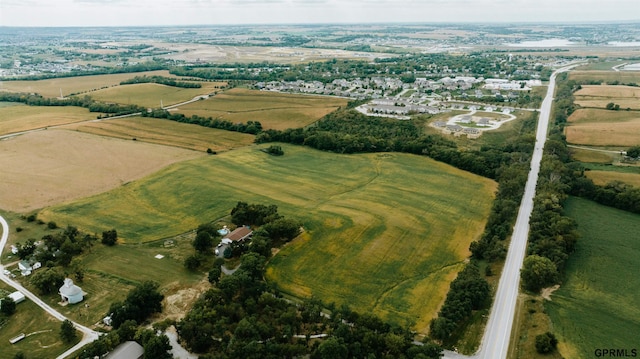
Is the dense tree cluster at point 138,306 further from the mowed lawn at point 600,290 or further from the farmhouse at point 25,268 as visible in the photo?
the mowed lawn at point 600,290

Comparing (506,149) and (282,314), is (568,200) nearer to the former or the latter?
(506,149)

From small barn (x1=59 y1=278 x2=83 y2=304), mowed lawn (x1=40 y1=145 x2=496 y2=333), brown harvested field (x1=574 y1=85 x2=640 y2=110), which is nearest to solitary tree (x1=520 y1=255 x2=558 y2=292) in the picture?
mowed lawn (x1=40 y1=145 x2=496 y2=333)

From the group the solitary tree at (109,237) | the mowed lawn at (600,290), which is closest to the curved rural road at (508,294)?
Answer: the mowed lawn at (600,290)

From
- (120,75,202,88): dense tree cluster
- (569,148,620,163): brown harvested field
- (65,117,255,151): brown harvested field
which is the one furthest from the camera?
(120,75,202,88): dense tree cluster

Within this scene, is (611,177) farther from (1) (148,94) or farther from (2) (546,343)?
(1) (148,94)

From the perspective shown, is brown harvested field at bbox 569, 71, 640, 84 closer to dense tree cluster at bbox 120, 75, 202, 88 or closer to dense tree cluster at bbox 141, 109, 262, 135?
dense tree cluster at bbox 141, 109, 262, 135
